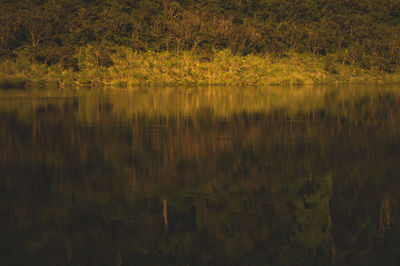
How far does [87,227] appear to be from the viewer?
7.27 m

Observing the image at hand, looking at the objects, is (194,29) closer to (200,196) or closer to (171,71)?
(171,71)

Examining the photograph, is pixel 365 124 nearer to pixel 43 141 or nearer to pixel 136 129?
pixel 136 129

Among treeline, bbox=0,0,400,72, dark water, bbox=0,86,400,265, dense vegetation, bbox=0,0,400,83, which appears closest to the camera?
dark water, bbox=0,86,400,265

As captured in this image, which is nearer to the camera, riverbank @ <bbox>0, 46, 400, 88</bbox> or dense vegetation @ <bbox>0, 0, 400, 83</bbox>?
riverbank @ <bbox>0, 46, 400, 88</bbox>

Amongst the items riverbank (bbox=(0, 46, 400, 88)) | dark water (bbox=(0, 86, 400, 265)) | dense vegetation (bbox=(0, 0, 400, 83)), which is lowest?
dark water (bbox=(0, 86, 400, 265))

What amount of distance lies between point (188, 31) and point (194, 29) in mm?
1893

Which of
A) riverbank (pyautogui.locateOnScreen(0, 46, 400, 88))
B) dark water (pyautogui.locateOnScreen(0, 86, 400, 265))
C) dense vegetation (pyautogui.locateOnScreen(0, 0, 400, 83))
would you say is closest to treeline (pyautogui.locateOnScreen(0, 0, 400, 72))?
dense vegetation (pyautogui.locateOnScreen(0, 0, 400, 83))

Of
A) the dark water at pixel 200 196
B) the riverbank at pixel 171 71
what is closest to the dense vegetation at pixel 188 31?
the riverbank at pixel 171 71

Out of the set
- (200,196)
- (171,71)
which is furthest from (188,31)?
(200,196)

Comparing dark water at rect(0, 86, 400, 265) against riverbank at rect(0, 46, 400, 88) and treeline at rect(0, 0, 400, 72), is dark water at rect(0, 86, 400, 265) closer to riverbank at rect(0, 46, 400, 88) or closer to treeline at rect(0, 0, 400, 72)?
riverbank at rect(0, 46, 400, 88)

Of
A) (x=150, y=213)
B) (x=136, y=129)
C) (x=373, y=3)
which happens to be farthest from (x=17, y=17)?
(x=373, y=3)

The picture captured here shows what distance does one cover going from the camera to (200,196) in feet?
29.0

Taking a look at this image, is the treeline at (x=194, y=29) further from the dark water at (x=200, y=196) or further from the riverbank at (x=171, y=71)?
the dark water at (x=200, y=196)

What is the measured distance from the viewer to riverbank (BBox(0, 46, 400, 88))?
5725 cm
